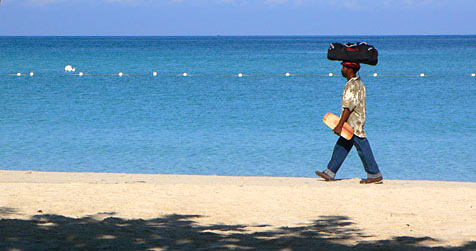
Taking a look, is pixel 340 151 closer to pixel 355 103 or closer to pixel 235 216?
pixel 355 103

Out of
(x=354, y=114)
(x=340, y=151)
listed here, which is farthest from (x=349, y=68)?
(x=340, y=151)

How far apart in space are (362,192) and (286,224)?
2.22m

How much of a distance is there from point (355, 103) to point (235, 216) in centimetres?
277

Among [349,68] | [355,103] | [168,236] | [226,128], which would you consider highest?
[349,68]

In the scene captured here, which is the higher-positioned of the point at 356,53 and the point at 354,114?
the point at 356,53

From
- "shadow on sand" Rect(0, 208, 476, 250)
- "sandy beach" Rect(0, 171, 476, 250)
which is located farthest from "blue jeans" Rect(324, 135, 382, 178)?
"shadow on sand" Rect(0, 208, 476, 250)

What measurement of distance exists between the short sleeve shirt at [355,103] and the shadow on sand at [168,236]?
8.22 ft

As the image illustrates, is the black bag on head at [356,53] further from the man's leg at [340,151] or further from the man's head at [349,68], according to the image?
the man's leg at [340,151]

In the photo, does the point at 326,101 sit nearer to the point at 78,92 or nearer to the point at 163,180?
the point at 78,92

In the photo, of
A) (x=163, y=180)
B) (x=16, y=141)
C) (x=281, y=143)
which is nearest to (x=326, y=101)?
(x=281, y=143)

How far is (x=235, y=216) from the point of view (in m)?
7.60

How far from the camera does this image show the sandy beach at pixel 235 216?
605 centimetres

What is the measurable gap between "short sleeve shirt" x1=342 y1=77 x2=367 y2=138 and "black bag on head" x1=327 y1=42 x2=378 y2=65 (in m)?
0.29

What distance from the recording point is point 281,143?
19.1 metres
